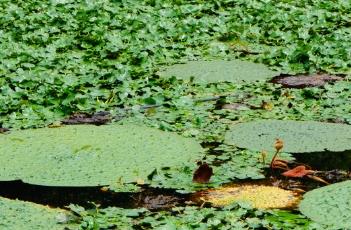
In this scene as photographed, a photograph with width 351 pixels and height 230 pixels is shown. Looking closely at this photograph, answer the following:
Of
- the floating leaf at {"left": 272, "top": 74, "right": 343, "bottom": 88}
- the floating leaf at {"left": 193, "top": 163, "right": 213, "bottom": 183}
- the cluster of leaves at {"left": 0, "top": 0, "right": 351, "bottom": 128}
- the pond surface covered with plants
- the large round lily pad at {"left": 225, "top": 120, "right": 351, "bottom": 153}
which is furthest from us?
the floating leaf at {"left": 272, "top": 74, "right": 343, "bottom": 88}

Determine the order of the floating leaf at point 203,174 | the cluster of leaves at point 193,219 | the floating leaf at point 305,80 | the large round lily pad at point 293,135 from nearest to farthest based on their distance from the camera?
1. the cluster of leaves at point 193,219
2. the floating leaf at point 203,174
3. the large round lily pad at point 293,135
4. the floating leaf at point 305,80

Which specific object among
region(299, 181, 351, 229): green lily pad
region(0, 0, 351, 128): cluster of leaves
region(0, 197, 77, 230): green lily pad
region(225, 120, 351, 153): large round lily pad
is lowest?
region(0, 0, 351, 128): cluster of leaves

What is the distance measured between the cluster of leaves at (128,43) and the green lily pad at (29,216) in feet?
3.37

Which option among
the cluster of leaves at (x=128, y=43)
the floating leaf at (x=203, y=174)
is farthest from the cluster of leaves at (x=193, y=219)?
the cluster of leaves at (x=128, y=43)

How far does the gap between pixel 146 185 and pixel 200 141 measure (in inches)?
22.8

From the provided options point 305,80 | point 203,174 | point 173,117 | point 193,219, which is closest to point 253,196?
point 203,174

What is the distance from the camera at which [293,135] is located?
4090 millimetres

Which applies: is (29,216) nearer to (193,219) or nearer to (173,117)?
(193,219)

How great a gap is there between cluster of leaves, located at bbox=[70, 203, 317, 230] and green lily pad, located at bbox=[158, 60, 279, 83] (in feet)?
6.23

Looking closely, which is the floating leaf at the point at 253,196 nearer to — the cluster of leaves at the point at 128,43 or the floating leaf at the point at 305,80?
the cluster of leaves at the point at 128,43

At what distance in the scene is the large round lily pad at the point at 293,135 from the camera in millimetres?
3941

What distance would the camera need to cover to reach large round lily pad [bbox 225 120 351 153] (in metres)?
3.94

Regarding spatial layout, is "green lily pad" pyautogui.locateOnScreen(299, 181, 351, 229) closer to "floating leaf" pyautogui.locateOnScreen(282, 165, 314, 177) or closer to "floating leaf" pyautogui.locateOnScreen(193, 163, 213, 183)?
"floating leaf" pyautogui.locateOnScreen(282, 165, 314, 177)

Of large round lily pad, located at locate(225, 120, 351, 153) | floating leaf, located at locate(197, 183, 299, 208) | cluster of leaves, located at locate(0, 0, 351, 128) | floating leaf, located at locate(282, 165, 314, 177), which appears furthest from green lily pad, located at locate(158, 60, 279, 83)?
floating leaf, located at locate(197, 183, 299, 208)
